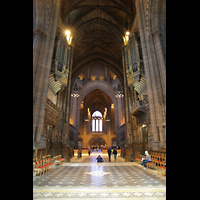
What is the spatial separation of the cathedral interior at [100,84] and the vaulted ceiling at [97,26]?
0.12m

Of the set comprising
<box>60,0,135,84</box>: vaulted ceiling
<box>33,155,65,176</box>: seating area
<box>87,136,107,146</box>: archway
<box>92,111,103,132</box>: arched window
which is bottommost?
<box>87,136,107,146</box>: archway

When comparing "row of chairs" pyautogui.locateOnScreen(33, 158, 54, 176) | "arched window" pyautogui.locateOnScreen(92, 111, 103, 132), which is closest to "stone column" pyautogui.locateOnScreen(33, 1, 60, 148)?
"row of chairs" pyautogui.locateOnScreen(33, 158, 54, 176)

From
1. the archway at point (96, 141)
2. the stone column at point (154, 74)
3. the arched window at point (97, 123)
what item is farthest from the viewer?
the arched window at point (97, 123)

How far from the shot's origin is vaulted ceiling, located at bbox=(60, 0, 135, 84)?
749 inches

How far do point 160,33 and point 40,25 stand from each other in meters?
9.13

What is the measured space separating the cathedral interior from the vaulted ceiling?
0.12 m

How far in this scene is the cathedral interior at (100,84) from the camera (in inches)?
221

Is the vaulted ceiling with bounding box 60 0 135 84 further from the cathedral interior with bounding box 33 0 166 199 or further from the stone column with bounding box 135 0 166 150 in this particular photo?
the stone column with bounding box 135 0 166 150

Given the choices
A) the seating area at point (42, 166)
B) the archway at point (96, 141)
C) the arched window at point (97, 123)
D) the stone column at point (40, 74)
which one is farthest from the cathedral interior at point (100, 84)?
the arched window at point (97, 123)

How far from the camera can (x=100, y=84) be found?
113ft

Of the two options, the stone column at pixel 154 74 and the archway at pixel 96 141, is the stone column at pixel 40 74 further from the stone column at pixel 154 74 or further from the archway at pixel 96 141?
the archway at pixel 96 141

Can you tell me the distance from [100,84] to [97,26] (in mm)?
13890
